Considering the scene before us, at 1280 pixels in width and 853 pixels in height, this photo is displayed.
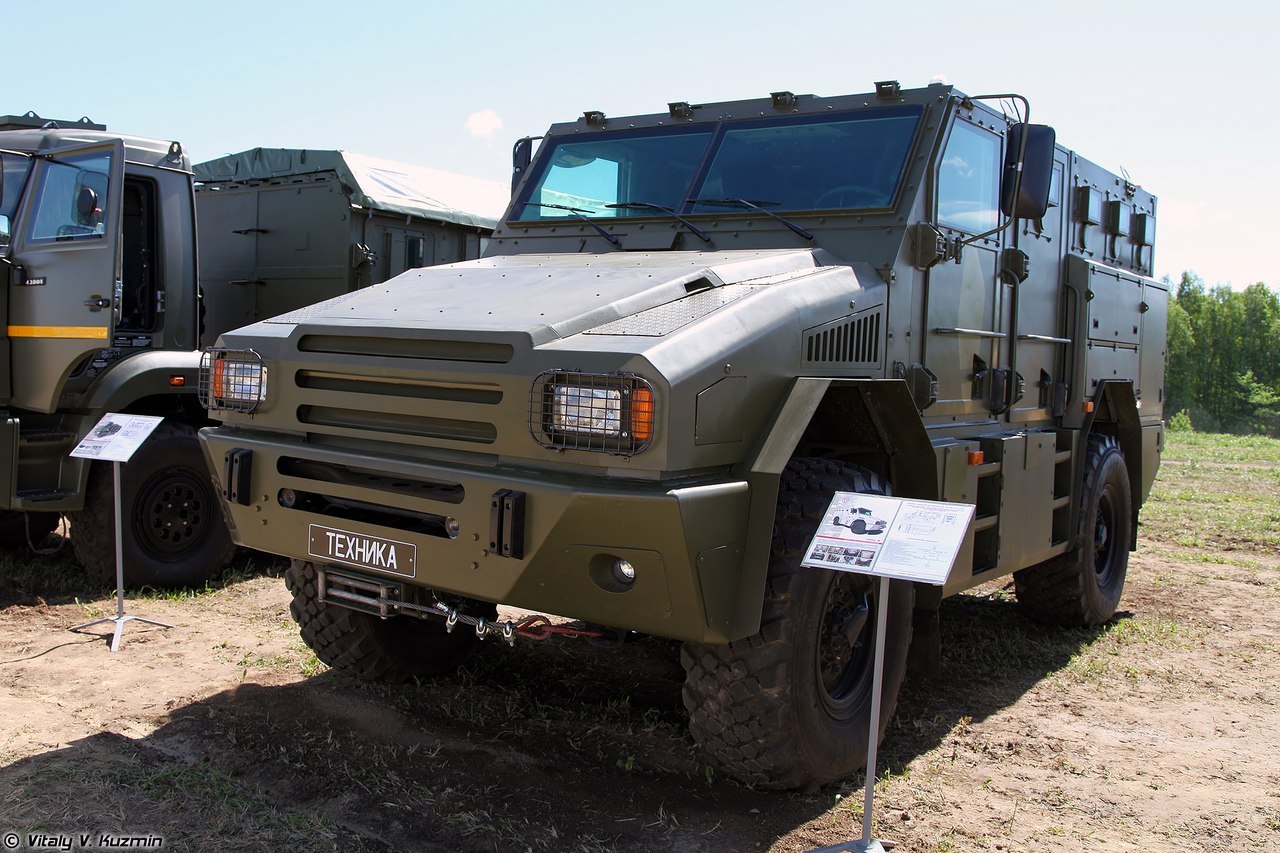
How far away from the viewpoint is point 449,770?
397cm

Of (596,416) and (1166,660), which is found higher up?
(596,416)

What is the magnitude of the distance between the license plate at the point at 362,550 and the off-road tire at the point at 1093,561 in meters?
4.03

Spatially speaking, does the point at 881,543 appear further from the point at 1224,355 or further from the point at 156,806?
the point at 1224,355

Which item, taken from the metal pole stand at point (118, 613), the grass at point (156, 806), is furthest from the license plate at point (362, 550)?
the metal pole stand at point (118, 613)

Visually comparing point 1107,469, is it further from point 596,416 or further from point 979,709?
point 596,416

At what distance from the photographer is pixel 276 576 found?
733 centimetres

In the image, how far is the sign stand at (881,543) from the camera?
323 centimetres

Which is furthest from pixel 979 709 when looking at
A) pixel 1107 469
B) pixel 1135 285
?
pixel 1135 285

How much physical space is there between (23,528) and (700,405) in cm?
647

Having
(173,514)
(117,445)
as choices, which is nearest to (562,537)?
(117,445)

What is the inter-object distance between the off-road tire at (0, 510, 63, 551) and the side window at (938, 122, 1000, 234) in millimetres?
6280

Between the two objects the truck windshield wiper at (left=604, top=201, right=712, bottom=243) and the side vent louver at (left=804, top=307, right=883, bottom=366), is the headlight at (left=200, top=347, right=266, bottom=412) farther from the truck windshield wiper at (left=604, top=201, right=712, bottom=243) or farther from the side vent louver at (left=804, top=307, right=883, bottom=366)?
the side vent louver at (left=804, top=307, right=883, bottom=366)

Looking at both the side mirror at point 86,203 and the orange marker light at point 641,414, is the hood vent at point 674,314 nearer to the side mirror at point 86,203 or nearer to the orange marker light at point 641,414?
the orange marker light at point 641,414

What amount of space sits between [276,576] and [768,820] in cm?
462
